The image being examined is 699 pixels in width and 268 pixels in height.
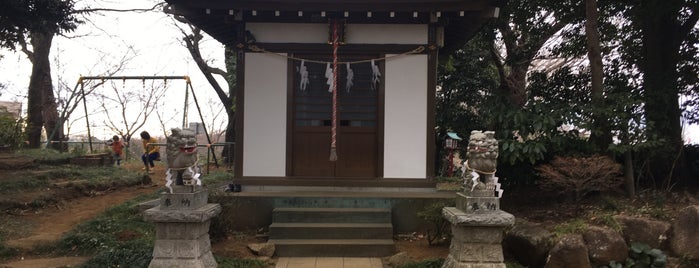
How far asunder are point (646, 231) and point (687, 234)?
1.72 feet

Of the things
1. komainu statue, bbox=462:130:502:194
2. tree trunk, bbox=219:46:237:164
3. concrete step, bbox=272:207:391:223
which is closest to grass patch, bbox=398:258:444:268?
komainu statue, bbox=462:130:502:194

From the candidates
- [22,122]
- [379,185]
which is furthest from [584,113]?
[22,122]

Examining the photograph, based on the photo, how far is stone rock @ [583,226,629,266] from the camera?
5922mm

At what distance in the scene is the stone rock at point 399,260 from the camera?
20.7 ft

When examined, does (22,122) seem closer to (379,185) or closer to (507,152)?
(379,185)

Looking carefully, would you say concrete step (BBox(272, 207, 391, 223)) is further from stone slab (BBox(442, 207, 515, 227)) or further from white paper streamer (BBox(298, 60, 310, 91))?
white paper streamer (BBox(298, 60, 310, 91))

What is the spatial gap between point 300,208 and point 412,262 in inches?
86.5

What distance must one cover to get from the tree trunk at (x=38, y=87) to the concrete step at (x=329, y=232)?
42.3 ft

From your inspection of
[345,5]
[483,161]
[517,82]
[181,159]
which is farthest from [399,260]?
[517,82]

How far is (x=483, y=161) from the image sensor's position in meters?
5.63

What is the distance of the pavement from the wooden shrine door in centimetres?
218

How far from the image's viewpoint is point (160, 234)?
18.2 feet

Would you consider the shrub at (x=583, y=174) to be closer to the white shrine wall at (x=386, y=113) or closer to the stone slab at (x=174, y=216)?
the white shrine wall at (x=386, y=113)

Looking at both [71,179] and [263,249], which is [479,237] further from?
[71,179]
